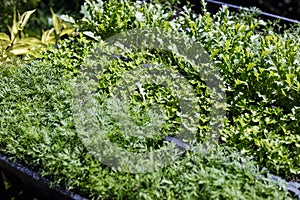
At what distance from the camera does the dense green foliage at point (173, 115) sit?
4.17 ft

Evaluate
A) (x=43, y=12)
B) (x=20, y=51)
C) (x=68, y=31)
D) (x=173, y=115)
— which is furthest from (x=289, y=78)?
(x=43, y=12)

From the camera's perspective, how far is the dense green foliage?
4.17ft

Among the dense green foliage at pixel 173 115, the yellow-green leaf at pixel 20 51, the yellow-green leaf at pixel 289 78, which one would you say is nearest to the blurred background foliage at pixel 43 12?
the yellow-green leaf at pixel 20 51

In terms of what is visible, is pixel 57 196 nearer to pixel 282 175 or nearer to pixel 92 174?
pixel 92 174

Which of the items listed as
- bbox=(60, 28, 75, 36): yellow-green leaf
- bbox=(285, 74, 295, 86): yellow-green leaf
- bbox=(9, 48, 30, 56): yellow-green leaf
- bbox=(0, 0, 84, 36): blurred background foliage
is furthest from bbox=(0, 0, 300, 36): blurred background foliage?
bbox=(285, 74, 295, 86): yellow-green leaf

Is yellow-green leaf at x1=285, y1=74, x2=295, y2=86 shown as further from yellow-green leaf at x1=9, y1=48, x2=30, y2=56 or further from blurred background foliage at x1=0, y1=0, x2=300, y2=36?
blurred background foliage at x1=0, y1=0, x2=300, y2=36

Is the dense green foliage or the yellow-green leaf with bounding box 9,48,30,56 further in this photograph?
the yellow-green leaf with bounding box 9,48,30,56

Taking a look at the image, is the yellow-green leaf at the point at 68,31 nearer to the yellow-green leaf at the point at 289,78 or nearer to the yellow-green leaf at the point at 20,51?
the yellow-green leaf at the point at 20,51

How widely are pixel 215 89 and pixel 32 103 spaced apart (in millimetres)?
741

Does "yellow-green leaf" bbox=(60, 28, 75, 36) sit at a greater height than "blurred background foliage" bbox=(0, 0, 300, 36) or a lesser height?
greater

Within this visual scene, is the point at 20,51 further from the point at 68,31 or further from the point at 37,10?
the point at 37,10

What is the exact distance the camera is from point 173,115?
1597 mm

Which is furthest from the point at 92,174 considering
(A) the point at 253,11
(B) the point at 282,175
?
(A) the point at 253,11

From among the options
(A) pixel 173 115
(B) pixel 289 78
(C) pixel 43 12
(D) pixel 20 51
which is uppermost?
(B) pixel 289 78
